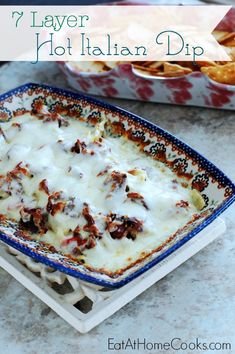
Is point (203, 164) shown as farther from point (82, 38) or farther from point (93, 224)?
point (82, 38)

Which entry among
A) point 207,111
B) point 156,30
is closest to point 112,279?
point 207,111

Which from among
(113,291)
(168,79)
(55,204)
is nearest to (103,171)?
(55,204)

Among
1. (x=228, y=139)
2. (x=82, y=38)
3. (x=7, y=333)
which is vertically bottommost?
(x=7, y=333)

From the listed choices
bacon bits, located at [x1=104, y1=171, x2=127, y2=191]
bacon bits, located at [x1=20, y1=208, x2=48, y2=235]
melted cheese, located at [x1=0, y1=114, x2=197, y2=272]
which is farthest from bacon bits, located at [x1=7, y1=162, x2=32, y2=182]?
bacon bits, located at [x1=104, y1=171, x2=127, y2=191]

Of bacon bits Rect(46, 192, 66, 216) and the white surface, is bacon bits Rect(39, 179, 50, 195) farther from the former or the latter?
the white surface

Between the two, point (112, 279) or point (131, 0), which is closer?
point (112, 279)

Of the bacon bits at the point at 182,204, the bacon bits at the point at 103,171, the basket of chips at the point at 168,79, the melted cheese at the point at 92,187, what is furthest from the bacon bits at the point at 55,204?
the basket of chips at the point at 168,79
